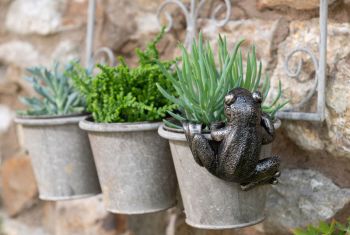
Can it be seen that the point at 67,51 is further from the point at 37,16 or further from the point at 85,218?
the point at 85,218

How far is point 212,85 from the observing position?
1107mm

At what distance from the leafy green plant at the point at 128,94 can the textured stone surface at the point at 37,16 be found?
0.52 metres

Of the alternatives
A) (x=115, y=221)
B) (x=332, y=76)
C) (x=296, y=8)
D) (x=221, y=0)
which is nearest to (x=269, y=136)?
(x=332, y=76)

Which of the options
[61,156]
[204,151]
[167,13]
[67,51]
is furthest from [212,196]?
[67,51]

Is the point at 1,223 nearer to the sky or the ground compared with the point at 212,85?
nearer to the ground

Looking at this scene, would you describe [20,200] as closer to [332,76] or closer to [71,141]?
[71,141]

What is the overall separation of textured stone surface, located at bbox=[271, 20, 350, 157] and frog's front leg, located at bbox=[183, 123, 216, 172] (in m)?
0.27

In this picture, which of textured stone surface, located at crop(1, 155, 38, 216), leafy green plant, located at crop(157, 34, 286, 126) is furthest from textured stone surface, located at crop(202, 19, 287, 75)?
textured stone surface, located at crop(1, 155, 38, 216)

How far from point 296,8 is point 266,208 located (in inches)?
16.9

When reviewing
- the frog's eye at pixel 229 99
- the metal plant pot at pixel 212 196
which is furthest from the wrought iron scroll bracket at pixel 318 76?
the frog's eye at pixel 229 99

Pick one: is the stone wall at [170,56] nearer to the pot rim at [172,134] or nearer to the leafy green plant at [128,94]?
the pot rim at [172,134]

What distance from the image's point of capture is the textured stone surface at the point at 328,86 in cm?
120

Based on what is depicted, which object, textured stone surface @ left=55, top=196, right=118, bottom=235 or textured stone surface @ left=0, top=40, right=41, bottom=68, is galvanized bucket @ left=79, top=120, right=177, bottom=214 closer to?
textured stone surface @ left=55, top=196, right=118, bottom=235

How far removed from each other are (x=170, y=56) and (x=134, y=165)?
15.9 inches
